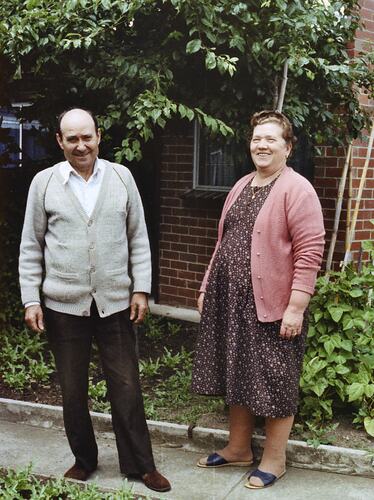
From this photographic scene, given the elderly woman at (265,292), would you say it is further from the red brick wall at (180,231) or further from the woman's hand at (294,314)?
the red brick wall at (180,231)

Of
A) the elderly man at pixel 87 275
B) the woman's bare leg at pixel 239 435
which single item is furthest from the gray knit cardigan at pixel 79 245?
the woman's bare leg at pixel 239 435

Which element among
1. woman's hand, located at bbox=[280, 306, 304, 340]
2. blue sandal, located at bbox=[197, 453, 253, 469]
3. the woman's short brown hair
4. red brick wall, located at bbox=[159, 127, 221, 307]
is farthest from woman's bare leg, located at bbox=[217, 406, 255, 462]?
red brick wall, located at bbox=[159, 127, 221, 307]

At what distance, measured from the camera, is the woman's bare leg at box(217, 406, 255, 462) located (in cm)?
433

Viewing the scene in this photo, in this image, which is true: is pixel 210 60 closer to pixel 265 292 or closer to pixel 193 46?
pixel 193 46

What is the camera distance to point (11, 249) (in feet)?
22.6

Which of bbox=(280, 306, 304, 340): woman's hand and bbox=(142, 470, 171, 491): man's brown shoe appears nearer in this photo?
bbox=(280, 306, 304, 340): woman's hand

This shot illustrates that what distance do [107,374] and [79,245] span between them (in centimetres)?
73

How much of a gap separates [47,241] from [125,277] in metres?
0.44

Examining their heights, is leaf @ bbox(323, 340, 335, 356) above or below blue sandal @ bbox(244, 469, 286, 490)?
above

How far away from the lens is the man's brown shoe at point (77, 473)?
167 inches

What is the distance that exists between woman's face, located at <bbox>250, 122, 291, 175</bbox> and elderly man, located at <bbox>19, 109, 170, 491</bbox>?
680 millimetres

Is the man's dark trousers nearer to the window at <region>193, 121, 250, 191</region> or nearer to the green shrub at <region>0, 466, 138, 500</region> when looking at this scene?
the green shrub at <region>0, 466, 138, 500</region>

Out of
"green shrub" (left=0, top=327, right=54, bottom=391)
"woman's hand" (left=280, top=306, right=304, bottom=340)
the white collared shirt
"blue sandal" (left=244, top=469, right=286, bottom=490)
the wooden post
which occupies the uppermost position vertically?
the wooden post

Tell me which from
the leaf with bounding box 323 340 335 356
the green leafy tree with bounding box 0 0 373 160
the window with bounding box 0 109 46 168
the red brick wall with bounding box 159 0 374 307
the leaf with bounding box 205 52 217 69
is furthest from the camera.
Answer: the red brick wall with bounding box 159 0 374 307
